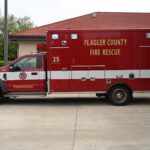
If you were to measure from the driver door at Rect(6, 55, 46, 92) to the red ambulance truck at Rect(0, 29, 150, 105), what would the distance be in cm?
32

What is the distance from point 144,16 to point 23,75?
23.9m

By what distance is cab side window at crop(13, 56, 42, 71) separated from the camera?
16.0 metres

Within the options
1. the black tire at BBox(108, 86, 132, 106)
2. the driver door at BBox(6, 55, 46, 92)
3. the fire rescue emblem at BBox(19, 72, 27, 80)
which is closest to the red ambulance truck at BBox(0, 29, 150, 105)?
the black tire at BBox(108, 86, 132, 106)

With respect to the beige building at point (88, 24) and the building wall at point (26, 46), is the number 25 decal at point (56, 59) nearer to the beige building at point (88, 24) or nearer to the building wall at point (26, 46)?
the beige building at point (88, 24)

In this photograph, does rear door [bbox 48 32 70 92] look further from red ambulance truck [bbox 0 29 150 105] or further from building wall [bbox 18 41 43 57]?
building wall [bbox 18 41 43 57]

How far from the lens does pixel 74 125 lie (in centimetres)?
1133

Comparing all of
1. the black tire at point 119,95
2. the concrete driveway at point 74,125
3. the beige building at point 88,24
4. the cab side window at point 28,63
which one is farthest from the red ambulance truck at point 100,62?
the beige building at point 88,24

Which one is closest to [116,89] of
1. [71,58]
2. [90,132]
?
[71,58]

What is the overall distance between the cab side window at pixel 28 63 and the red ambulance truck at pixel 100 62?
457 mm

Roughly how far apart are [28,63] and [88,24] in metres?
19.3

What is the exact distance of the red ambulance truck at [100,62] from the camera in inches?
611

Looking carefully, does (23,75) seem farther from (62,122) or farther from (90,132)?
(90,132)

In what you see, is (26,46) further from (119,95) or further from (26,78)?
(119,95)

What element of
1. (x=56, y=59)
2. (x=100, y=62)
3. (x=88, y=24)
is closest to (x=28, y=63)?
(x=56, y=59)
